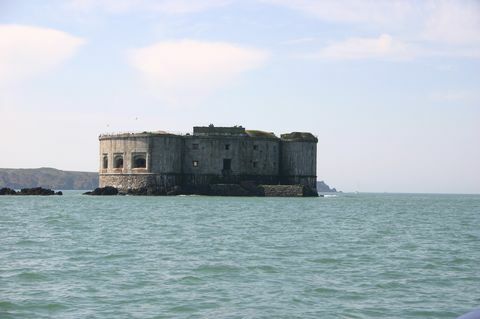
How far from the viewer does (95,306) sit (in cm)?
1430

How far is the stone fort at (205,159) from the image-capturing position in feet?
258

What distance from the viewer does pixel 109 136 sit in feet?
269

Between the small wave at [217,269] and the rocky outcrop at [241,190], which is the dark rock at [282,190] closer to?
the rocky outcrop at [241,190]

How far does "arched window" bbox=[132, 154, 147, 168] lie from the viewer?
78.9m

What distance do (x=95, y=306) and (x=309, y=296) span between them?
14.5ft

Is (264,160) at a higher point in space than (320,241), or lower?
higher

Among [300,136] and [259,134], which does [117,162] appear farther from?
[300,136]

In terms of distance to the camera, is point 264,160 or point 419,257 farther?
point 264,160

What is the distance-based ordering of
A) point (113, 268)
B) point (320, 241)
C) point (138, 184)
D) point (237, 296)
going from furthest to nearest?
point (138, 184) → point (320, 241) → point (113, 268) → point (237, 296)

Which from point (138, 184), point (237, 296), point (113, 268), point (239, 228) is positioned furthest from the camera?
point (138, 184)

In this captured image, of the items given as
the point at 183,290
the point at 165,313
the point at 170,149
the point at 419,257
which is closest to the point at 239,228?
the point at 419,257

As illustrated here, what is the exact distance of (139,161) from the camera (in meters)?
79.8

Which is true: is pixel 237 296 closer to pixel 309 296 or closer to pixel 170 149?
pixel 309 296

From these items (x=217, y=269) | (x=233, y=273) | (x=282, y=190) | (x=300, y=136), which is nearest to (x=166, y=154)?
(x=282, y=190)
